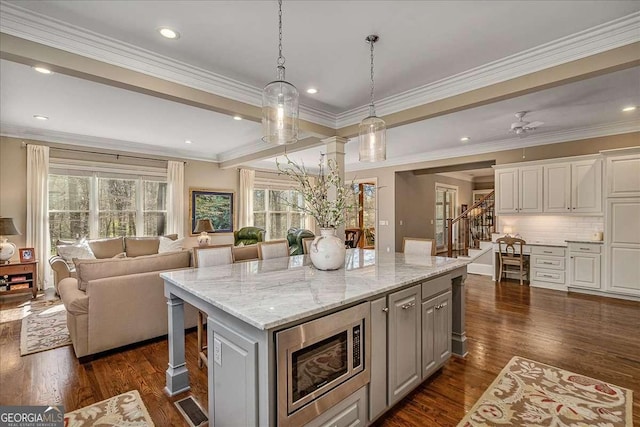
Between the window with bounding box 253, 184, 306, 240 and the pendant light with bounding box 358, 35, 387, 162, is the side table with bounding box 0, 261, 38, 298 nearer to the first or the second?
the window with bounding box 253, 184, 306, 240

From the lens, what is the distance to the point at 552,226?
227 inches

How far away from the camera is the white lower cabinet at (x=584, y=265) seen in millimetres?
4879

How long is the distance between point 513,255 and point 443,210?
13.1 feet

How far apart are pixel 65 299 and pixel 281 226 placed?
6.43 meters

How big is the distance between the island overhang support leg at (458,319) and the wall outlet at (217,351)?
2.16 metres

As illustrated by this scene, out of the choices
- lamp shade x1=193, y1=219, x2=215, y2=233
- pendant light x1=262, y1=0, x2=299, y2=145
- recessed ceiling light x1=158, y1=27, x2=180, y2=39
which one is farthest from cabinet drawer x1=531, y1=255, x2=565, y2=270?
lamp shade x1=193, y1=219, x2=215, y2=233

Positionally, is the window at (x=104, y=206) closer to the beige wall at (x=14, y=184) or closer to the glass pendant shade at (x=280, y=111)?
the beige wall at (x=14, y=184)

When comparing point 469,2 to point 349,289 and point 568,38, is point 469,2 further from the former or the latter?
point 349,289

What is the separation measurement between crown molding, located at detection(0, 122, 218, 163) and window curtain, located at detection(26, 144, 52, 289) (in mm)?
227

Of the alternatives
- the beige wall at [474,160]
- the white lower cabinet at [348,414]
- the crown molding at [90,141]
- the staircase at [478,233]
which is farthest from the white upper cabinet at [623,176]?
the crown molding at [90,141]

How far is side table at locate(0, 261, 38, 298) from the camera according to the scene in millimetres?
4633

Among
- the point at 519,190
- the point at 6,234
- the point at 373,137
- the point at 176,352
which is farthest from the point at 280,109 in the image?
the point at 519,190

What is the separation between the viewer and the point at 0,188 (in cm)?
502

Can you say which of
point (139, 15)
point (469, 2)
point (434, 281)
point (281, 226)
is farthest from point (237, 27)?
point (281, 226)
